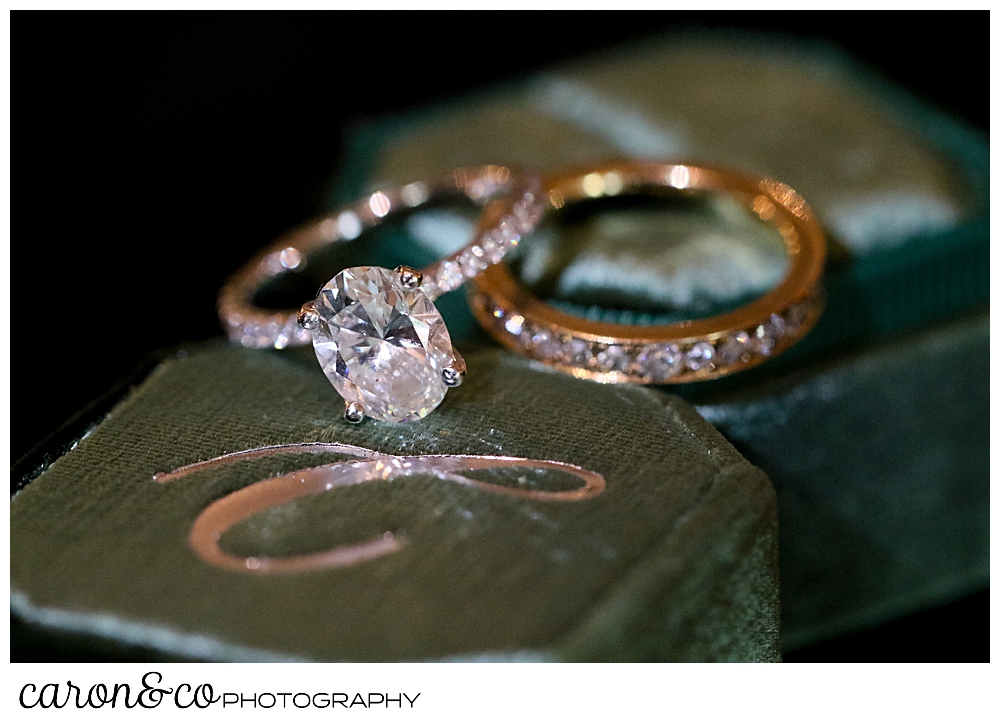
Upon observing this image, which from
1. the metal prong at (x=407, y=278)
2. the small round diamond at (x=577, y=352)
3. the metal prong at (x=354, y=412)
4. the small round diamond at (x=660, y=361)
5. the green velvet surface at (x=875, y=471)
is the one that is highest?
the metal prong at (x=407, y=278)

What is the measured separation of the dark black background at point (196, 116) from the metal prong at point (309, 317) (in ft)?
1.33

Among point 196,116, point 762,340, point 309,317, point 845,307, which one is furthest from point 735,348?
point 196,116

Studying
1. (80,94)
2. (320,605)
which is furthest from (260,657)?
(80,94)

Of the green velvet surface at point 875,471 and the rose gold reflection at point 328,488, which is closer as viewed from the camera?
the rose gold reflection at point 328,488

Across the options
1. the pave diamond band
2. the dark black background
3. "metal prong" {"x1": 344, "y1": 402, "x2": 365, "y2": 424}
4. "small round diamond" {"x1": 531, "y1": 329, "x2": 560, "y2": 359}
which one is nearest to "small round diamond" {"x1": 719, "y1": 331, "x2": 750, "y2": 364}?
the pave diamond band

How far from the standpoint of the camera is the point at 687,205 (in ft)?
2.60

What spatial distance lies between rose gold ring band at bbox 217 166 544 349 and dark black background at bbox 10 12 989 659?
0.14 metres

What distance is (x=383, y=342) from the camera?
0.56 metres

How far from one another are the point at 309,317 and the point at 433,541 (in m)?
0.16

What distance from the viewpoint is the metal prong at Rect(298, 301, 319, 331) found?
566mm

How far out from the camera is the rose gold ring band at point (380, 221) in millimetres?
619

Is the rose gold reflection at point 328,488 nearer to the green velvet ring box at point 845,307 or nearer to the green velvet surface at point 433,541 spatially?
the green velvet surface at point 433,541

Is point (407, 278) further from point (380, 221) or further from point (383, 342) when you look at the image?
point (380, 221)

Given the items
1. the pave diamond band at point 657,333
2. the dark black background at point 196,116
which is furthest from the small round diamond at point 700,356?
the dark black background at point 196,116
